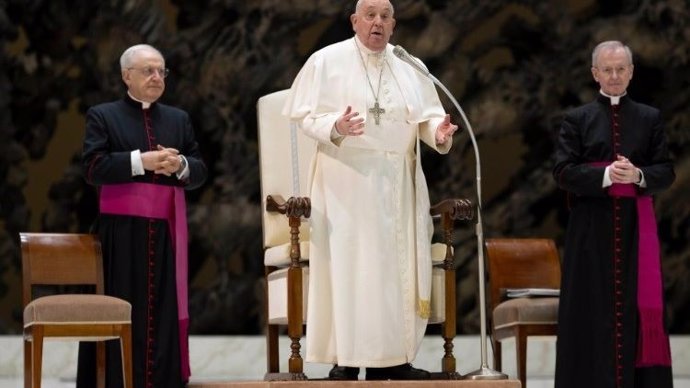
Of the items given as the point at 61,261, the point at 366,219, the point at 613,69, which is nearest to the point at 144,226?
→ the point at 61,261

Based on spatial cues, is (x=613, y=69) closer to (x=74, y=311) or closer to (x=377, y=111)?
(x=377, y=111)

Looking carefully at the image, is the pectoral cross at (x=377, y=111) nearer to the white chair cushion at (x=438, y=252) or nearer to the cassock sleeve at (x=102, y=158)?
the white chair cushion at (x=438, y=252)

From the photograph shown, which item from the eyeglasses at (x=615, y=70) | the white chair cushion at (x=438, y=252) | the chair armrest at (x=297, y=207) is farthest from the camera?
the eyeglasses at (x=615, y=70)

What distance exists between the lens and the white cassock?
7.00 m

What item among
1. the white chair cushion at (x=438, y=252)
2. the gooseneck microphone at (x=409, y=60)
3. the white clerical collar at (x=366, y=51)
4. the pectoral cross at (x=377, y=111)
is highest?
the white clerical collar at (x=366, y=51)

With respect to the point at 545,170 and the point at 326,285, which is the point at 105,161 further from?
the point at 545,170

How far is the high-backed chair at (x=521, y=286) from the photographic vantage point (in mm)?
7887

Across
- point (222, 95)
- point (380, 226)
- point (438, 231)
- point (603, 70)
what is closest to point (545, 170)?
point (438, 231)

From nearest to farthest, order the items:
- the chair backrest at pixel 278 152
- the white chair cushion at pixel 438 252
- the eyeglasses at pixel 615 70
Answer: the white chair cushion at pixel 438 252 < the eyeglasses at pixel 615 70 < the chair backrest at pixel 278 152

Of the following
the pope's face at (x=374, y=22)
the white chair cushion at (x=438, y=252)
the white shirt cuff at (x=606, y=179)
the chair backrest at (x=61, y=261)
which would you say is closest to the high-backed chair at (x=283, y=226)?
the white chair cushion at (x=438, y=252)

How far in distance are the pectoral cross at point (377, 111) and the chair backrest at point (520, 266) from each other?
1482 millimetres

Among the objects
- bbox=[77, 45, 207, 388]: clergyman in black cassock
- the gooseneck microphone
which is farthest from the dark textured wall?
the gooseneck microphone

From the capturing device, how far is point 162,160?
7.29 meters

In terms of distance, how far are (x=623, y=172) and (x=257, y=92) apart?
3.68m
